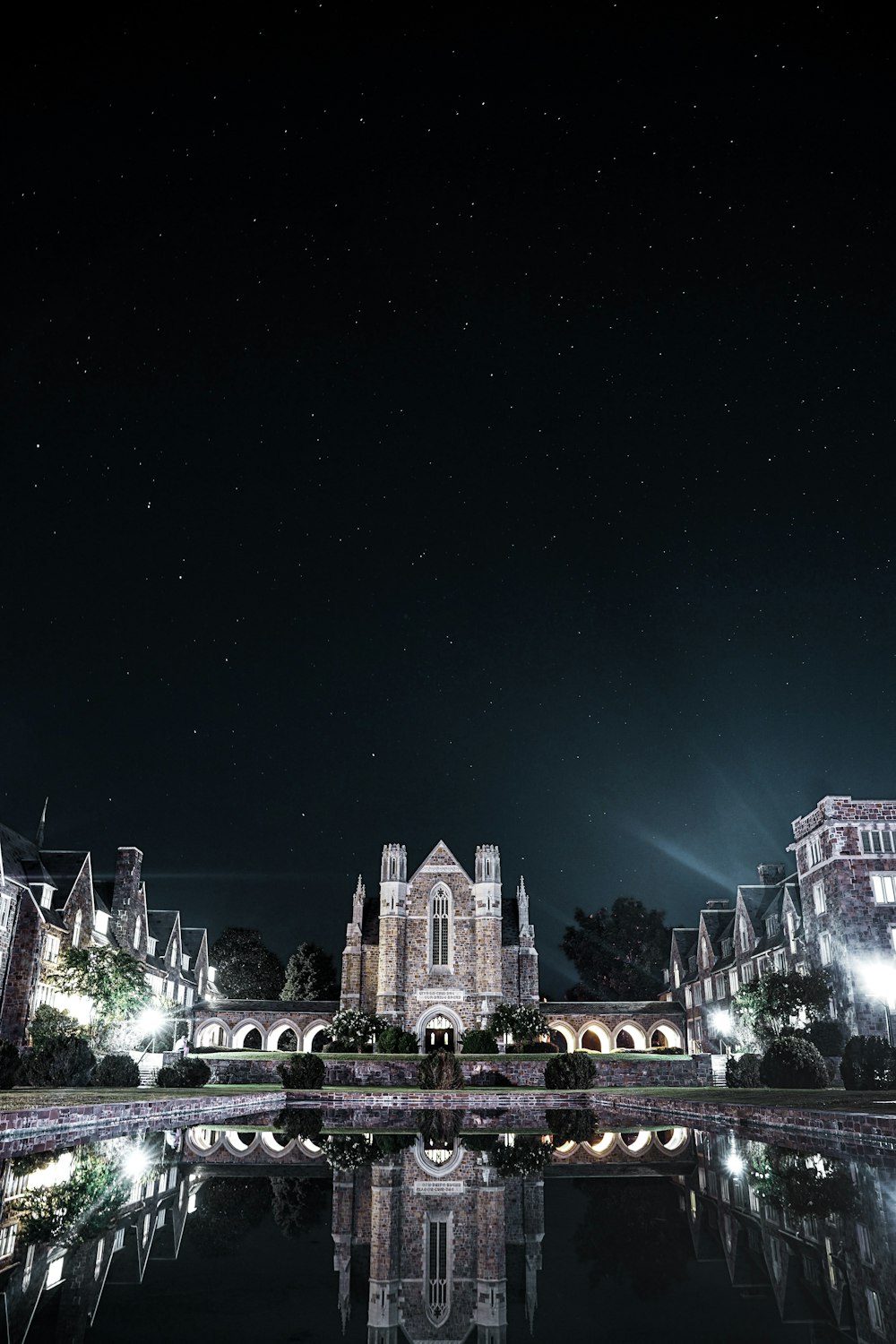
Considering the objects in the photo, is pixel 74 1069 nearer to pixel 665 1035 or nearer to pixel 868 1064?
pixel 868 1064

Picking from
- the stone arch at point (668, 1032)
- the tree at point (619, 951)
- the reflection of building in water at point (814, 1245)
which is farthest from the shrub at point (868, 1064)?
the tree at point (619, 951)

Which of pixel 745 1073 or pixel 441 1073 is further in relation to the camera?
pixel 745 1073

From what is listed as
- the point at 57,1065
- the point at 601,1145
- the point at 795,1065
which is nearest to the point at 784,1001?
the point at 795,1065

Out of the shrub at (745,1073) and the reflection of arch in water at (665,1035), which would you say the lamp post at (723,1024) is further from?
the shrub at (745,1073)

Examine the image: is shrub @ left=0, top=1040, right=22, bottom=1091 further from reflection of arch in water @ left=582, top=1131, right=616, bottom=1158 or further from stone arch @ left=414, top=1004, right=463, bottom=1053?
stone arch @ left=414, top=1004, right=463, bottom=1053

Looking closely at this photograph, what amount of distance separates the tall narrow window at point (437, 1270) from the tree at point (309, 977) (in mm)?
74996

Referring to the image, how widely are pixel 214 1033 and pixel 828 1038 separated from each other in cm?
4081

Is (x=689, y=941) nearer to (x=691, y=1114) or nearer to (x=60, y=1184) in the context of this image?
(x=691, y=1114)

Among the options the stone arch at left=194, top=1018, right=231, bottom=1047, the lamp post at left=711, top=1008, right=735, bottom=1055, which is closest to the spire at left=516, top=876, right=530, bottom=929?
the lamp post at left=711, top=1008, right=735, bottom=1055

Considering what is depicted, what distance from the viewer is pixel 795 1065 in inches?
1437

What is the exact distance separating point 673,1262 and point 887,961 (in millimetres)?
39199

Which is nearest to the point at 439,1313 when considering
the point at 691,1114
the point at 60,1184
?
the point at 60,1184

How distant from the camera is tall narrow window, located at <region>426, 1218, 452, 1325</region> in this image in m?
6.59

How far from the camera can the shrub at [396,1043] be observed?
152 feet
